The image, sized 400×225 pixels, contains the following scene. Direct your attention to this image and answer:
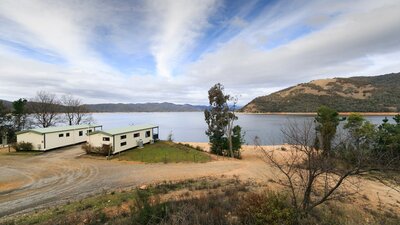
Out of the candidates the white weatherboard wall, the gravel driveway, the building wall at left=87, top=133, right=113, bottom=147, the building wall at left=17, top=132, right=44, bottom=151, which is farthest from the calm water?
the building wall at left=17, top=132, right=44, bottom=151

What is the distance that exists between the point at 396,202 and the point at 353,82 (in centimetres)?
12524

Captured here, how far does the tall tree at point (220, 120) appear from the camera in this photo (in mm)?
26484

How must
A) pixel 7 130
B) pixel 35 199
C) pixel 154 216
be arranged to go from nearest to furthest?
pixel 154 216, pixel 35 199, pixel 7 130

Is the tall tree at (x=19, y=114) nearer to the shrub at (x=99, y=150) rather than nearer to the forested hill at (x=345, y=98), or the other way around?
the shrub at (x=99, y=150)

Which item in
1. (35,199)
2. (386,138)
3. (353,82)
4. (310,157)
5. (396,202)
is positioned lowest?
(396,202)

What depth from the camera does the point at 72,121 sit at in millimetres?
40625

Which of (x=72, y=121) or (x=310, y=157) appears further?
(x=72, y=121)

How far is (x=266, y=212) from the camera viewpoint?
5148 millimetres

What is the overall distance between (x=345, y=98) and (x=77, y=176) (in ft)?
350

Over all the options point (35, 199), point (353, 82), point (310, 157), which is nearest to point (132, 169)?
point (35, 199)

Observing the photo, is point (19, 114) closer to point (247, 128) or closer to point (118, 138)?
point (118, 138)

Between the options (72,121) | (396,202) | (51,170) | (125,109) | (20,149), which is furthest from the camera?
(125,109)

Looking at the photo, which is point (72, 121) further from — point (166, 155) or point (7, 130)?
point (166, 155)

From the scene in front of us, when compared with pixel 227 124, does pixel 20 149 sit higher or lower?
lower
